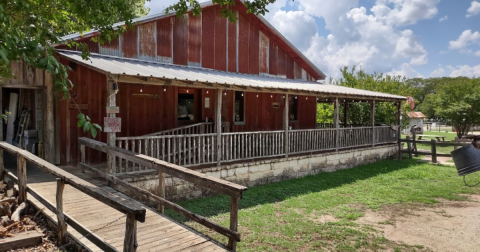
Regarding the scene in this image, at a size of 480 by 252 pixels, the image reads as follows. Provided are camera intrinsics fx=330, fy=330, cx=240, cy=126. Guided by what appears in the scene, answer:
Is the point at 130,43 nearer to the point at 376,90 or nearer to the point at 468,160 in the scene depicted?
the point at 468,160

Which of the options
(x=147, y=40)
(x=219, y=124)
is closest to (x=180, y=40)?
(x=147, y=40)

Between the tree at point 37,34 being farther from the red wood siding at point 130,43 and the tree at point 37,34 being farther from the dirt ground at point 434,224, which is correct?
the dirt ground at point 434,224

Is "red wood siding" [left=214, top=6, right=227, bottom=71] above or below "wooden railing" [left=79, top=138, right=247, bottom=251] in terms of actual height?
above

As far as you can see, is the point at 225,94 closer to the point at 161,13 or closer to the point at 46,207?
the point at 161,13

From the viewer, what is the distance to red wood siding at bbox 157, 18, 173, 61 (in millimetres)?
10664

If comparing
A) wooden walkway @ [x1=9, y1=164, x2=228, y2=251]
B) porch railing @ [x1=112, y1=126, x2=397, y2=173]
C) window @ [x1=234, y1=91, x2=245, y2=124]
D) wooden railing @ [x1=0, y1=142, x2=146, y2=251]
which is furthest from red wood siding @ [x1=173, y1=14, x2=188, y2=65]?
wooden walkway @ [x1=9, y1=164, x2=228, y2=251]

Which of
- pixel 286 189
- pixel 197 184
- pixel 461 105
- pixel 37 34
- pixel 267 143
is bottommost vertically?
pixel 286 189

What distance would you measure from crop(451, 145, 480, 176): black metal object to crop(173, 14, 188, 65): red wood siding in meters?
9.33

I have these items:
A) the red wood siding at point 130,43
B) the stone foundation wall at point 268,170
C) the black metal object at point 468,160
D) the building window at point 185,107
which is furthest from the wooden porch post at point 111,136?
the black metal object at point 468,160

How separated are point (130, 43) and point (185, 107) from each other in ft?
8.60

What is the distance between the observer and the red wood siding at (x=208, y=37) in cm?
1188

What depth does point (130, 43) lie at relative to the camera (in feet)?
32.9

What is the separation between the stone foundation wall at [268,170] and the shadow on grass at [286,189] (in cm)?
27

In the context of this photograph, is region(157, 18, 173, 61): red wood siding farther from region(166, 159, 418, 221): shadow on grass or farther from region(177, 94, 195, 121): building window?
region(166, 159, 418, 221): shadow on grass
